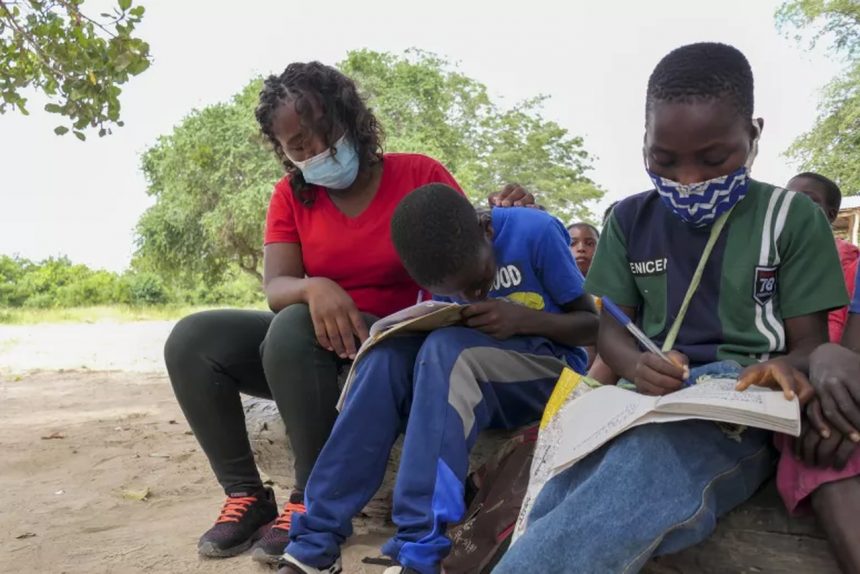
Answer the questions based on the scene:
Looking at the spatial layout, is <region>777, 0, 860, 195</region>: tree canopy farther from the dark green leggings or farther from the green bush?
the green bush

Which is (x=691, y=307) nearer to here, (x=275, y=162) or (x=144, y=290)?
(x=275, y=162)

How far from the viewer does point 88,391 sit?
756 cm

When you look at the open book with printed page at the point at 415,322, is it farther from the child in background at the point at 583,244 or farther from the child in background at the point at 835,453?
the child in background at the point at 583,244

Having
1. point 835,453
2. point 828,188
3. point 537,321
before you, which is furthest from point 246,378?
point 828,188

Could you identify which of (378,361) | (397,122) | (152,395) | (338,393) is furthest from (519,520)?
(397,122)

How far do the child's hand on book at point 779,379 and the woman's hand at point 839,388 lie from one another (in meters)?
0.02

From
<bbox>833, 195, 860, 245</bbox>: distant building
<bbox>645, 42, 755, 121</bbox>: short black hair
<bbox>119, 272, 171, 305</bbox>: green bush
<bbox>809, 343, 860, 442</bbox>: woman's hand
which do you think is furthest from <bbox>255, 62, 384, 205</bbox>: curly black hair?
<bbox>119, 272, 171, 305</bbox>: green bush

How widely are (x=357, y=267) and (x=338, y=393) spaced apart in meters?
0.44

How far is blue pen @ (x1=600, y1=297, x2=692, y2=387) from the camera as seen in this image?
159 centimetres

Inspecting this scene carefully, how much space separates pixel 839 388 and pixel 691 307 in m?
0.43

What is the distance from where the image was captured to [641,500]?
1386 millimetres

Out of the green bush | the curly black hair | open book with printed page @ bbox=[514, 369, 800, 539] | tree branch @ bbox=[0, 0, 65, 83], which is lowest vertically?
the green bush

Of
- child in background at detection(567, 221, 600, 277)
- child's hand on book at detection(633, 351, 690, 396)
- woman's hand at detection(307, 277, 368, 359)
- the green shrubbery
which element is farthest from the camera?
the green shrubbery

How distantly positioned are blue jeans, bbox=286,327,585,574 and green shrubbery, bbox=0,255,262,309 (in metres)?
29.3
